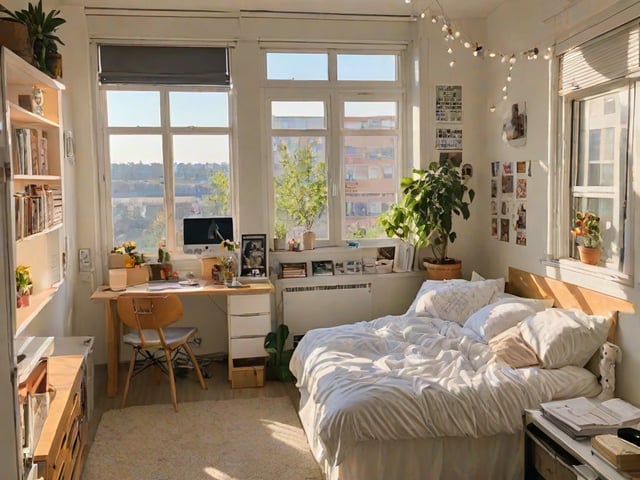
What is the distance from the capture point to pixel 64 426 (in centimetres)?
256

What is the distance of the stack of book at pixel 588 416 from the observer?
2570 mm

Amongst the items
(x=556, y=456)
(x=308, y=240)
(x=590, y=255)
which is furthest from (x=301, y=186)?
(x=556, y=456)

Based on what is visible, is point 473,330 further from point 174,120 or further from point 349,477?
point 174,120

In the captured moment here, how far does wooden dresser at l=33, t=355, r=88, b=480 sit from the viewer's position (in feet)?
7.32

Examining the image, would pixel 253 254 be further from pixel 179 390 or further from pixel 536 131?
pixel 536 131

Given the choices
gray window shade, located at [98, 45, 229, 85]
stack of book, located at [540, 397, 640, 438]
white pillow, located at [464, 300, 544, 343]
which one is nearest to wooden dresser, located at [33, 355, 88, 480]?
stack of book, located at [540, 397, 640, 438]

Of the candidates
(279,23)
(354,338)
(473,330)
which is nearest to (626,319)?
(473,330)

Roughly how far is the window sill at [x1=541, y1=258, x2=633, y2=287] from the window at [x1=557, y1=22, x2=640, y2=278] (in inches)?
1.4

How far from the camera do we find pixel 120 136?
4875 mm

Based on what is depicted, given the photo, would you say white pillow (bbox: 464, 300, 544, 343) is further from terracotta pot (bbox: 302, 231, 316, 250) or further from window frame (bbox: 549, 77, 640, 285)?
terracotta pot (bbox: 302, 231, 316, 250)

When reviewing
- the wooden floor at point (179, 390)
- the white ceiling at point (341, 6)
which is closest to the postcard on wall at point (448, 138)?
the white ceiling at point (341, 6)

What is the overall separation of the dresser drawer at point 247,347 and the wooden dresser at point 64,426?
49.7 inches

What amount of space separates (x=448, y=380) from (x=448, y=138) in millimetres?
2549

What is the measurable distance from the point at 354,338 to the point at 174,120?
8.27ft
